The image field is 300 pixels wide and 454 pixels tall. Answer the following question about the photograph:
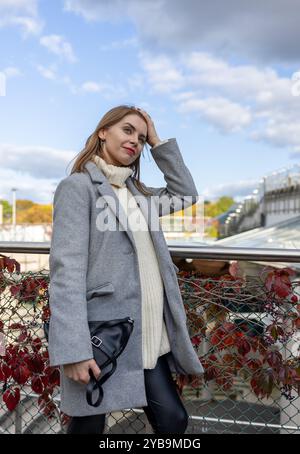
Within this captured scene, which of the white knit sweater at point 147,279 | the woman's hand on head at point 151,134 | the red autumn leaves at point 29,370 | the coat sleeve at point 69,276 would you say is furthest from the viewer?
the red autumn leaves at point 29,370

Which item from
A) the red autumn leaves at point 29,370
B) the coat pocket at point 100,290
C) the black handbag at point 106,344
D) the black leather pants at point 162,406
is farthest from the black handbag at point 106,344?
the red autumn leaves at point 29,370

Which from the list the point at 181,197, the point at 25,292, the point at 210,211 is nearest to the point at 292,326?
the point at 181,197

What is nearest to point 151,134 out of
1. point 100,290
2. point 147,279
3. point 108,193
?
point 108,193

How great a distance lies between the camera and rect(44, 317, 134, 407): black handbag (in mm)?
2008

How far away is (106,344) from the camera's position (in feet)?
6.63

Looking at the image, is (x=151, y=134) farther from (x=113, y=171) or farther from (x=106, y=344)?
(x=106, y=344)

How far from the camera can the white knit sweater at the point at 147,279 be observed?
2.20m

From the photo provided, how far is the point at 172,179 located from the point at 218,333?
0.96 meters

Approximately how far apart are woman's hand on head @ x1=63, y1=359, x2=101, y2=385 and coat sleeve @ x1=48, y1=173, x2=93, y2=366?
3 centimetres

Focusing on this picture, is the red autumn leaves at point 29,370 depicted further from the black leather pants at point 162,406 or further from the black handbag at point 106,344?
the black handbag at point 106,344

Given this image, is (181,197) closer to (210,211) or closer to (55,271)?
(55,271)

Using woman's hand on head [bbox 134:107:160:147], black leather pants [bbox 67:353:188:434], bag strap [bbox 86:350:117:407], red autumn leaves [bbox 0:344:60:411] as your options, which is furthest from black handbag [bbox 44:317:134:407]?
red autumn leaves [bbox 0:344:60:411]

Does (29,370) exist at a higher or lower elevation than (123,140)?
lower
